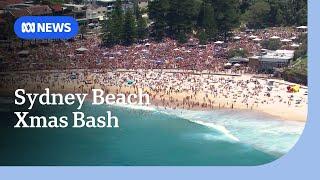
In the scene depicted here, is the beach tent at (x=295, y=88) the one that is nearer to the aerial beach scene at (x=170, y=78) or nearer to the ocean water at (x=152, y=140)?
the aerial beach scene at (x=170, y=78)

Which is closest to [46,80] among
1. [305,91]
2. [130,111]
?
[130,111]

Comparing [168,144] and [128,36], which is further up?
[128,36]

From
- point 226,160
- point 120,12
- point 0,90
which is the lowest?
point 226,160

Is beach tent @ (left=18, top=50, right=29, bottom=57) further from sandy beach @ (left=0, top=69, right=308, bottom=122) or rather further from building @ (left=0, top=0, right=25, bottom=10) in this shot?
building @ (left=0, top=0, right=25, bottom=10)

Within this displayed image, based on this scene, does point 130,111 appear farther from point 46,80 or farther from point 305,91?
point 305,91

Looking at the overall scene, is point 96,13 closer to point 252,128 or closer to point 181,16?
point 181,16

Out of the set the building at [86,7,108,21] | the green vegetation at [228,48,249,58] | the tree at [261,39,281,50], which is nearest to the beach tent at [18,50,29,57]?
the building at [86,7,108,21]

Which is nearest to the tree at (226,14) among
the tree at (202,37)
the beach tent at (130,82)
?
the tree at (202,37)
